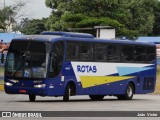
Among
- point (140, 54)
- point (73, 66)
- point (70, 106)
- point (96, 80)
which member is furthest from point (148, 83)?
point (70, 106)

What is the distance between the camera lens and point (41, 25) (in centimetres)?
12694

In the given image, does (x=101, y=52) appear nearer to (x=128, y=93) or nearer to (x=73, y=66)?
(x=73, y=66)

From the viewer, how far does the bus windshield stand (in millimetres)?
27391

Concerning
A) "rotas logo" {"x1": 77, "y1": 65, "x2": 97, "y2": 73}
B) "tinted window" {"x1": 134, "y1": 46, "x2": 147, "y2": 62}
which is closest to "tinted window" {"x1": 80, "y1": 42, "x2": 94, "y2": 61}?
"rotas logo" {"x1": 77, "y1": 65, "x2": 97, "y2": 73}

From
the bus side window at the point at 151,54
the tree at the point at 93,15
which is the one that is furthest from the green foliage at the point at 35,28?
the bus side window at the point at 151,54

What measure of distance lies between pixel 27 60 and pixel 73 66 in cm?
228

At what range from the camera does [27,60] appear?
27.6m

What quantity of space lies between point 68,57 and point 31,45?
69.3 inches

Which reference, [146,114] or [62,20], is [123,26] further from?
[146,114]

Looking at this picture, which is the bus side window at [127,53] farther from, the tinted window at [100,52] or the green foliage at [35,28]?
the green foliage at [35,28]

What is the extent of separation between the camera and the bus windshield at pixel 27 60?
27391 millimetres

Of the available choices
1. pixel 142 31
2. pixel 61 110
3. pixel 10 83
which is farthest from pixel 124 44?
pixel 142 31

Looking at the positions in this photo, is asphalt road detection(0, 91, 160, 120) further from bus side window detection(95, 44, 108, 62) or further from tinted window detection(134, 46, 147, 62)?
tinted window detection(134, 46, 147, 62)

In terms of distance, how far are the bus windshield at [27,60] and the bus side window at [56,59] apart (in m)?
0.34
